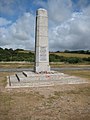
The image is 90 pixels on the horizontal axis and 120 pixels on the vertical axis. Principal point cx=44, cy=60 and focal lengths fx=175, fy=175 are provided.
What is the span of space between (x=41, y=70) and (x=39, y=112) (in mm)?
10947

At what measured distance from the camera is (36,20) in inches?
720

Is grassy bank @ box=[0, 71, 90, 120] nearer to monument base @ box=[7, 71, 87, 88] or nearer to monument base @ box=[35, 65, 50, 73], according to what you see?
monument base @ box=[7, 71, 87, 88]

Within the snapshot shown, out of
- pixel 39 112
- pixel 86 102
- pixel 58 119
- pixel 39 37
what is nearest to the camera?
pixel 58 119

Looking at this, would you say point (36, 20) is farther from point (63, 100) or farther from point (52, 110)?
point (52, 110)

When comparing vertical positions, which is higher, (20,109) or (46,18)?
(46,18)

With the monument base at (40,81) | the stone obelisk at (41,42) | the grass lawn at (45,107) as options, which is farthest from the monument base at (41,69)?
the grass lawn at (45,107)

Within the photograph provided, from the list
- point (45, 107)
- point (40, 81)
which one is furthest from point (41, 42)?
point (45, 107)

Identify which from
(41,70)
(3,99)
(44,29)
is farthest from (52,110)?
(44,29)

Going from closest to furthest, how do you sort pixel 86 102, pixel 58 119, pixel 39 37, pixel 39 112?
pixel 58 119, pixel 39 112, pixel 86 102, pixel 39 37

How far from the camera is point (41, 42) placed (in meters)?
18.1

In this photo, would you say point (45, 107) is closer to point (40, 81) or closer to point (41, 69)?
point (40, 81)

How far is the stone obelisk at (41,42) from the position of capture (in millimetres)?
18062

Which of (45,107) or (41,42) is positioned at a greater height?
(41,42)

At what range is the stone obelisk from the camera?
59.3 feet
